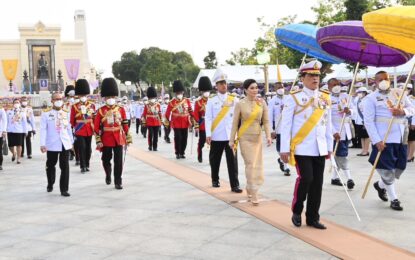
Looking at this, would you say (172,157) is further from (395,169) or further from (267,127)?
(395,169)

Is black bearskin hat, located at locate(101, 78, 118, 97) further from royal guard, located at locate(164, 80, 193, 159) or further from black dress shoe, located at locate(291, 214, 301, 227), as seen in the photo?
black dress shoe, located at locate(291, 214, 301, 227)

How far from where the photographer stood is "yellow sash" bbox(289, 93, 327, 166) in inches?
233

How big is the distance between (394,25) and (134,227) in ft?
12.3

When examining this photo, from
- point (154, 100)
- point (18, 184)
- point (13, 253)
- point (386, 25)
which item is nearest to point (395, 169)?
point (386, 25)

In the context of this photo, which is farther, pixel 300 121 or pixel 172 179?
pixel 172 179

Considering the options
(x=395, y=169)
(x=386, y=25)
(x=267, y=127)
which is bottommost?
(x=395, y=169)

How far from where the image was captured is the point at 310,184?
5.85 m

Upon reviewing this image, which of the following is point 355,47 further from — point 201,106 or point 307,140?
point 201,106

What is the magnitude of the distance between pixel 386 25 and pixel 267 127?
255cm

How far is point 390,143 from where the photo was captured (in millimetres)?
6855

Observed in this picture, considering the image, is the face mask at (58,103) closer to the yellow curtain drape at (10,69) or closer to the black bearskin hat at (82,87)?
the black bearskin hat at (82,87)

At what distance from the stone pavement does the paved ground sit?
1 cm

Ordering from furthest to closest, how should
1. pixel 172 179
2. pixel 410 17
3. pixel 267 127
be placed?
pixel 172 179
pixel 267 127
pixel 410 17

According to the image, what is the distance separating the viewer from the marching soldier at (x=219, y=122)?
854 cm
